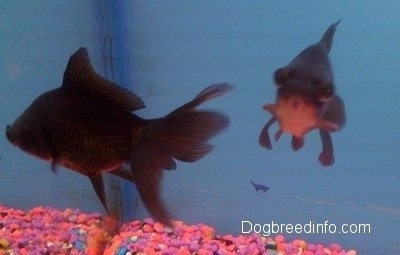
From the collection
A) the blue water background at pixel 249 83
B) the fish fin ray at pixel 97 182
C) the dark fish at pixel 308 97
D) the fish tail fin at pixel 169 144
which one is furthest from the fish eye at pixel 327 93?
the blue water background at pixel 249 83

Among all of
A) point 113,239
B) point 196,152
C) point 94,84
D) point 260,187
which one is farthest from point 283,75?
point 113,239

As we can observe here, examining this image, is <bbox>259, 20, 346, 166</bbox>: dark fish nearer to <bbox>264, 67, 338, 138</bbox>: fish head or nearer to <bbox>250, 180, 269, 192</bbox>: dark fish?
<bbox>264, 67, 338, 138</bbox>: fish head

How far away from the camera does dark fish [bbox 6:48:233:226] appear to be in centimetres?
115

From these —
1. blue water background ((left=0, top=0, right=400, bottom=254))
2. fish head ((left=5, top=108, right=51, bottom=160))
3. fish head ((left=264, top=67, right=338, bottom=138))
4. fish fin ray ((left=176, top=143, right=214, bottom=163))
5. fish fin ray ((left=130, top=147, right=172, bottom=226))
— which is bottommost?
fish fin ray ((left=130, top=147, right=172, bottom=226))

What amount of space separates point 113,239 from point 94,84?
1046mm

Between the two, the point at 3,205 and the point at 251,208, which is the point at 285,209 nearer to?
the point at 251,208

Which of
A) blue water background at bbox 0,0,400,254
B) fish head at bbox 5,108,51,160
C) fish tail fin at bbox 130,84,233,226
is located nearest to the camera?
fish tail fin at bbox 130,84,233,226

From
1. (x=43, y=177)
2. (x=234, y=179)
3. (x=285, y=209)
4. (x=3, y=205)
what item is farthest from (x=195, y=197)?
(x=3, y=205)

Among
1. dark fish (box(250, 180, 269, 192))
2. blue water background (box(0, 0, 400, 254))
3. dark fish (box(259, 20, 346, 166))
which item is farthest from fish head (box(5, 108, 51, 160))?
dark fish (box(250, 180, 269, 192))

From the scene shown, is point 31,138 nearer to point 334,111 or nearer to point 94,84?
point 94,84

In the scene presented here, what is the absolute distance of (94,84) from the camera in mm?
1220

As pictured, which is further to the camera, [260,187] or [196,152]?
[260,187]

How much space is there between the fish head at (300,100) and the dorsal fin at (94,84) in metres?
0.27

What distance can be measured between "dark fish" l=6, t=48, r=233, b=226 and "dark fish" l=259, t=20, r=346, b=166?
7.2 inches
